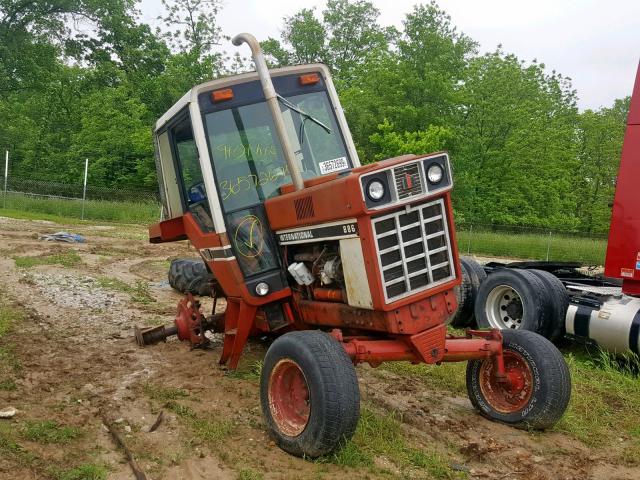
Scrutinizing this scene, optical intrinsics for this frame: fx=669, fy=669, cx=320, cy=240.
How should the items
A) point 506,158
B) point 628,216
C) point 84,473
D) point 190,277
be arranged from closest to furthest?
point 84,473, point 628,216, point 190,277, point 506,158

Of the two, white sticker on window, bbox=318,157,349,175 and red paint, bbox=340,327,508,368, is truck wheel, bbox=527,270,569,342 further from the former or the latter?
white sticker on window, bbox=318,157,349,175

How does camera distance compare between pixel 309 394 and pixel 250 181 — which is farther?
pixel 250 181

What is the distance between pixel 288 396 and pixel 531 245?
20589 mm

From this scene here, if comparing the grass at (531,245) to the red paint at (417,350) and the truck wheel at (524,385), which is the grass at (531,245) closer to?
the truck wheel at (524,385)

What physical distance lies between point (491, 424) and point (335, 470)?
1.58 metres

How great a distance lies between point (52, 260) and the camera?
12664mm

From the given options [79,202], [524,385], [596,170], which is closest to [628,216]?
[524,385]

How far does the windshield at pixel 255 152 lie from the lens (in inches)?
226

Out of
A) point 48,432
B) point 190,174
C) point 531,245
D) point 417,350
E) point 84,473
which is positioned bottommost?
point 531,245

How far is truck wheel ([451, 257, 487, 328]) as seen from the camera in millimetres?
8977

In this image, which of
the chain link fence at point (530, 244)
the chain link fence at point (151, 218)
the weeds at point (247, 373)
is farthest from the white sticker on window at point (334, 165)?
the chain link fence at point (530, 244)

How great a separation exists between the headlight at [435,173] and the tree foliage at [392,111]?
24384mm

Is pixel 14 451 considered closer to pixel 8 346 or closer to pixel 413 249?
pixel 8 346

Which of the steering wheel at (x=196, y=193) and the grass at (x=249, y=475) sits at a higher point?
the steering wheel at (x=196, y=193)
